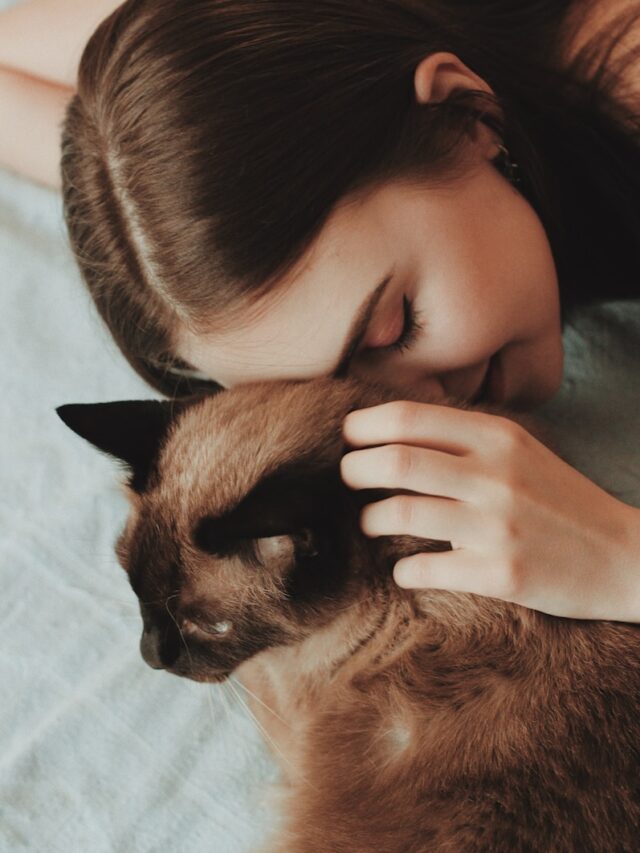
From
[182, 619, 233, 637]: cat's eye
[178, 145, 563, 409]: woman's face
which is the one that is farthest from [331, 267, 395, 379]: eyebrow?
[182, 619, 233, 637]: cat's eye

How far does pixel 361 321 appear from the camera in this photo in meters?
1.00

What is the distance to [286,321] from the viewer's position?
3.29ft

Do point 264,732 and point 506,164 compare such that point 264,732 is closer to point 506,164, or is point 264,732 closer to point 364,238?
point 364,238

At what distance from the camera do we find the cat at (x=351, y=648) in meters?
0.85

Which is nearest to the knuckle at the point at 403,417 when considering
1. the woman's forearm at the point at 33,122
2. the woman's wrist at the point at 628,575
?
the woman's wrist at the point at 628,575

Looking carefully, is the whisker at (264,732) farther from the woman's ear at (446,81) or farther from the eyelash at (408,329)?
the woman's ear at (446,81)

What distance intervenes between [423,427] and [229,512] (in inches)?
8.8

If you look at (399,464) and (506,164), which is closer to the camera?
(399,464)

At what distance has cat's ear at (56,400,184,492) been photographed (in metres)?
1.06

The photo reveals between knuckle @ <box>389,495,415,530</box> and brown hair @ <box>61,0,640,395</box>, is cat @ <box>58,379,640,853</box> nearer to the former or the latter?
knuckle @ <box>389,495,415,530</box>

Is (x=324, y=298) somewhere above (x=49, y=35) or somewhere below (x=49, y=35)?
above

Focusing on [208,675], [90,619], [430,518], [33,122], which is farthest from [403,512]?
[33,122]

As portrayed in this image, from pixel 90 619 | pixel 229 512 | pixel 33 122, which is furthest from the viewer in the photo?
pixel 33 122

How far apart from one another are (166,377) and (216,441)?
35 centimetres
